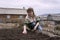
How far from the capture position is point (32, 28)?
3.66m

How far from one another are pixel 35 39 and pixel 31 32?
0.51m

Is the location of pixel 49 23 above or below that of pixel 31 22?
below

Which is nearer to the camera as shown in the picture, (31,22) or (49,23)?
(31,22)

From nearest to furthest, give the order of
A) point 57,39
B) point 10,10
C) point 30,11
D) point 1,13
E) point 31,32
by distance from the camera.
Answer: point 57,39
point 30,11
point 31,32
point 1,13
point 10,10

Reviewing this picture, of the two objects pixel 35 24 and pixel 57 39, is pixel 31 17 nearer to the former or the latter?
pixel 35 24

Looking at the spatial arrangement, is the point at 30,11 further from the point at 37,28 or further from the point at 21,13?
the point at 21,13

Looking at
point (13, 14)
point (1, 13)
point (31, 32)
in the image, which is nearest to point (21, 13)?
point (13, 14)

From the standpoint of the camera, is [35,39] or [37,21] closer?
[35,39]

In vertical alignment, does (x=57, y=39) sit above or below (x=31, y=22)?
below

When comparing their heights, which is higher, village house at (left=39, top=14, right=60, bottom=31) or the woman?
the woman

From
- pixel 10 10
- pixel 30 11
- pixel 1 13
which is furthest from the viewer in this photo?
pixel 10 10

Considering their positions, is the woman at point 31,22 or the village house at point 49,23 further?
the village house at point 49,23

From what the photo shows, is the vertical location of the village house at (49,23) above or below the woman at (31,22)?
below

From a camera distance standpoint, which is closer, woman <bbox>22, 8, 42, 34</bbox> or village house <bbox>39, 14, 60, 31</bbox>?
woman <bbox>22, 8, 42, 34</bbox>
